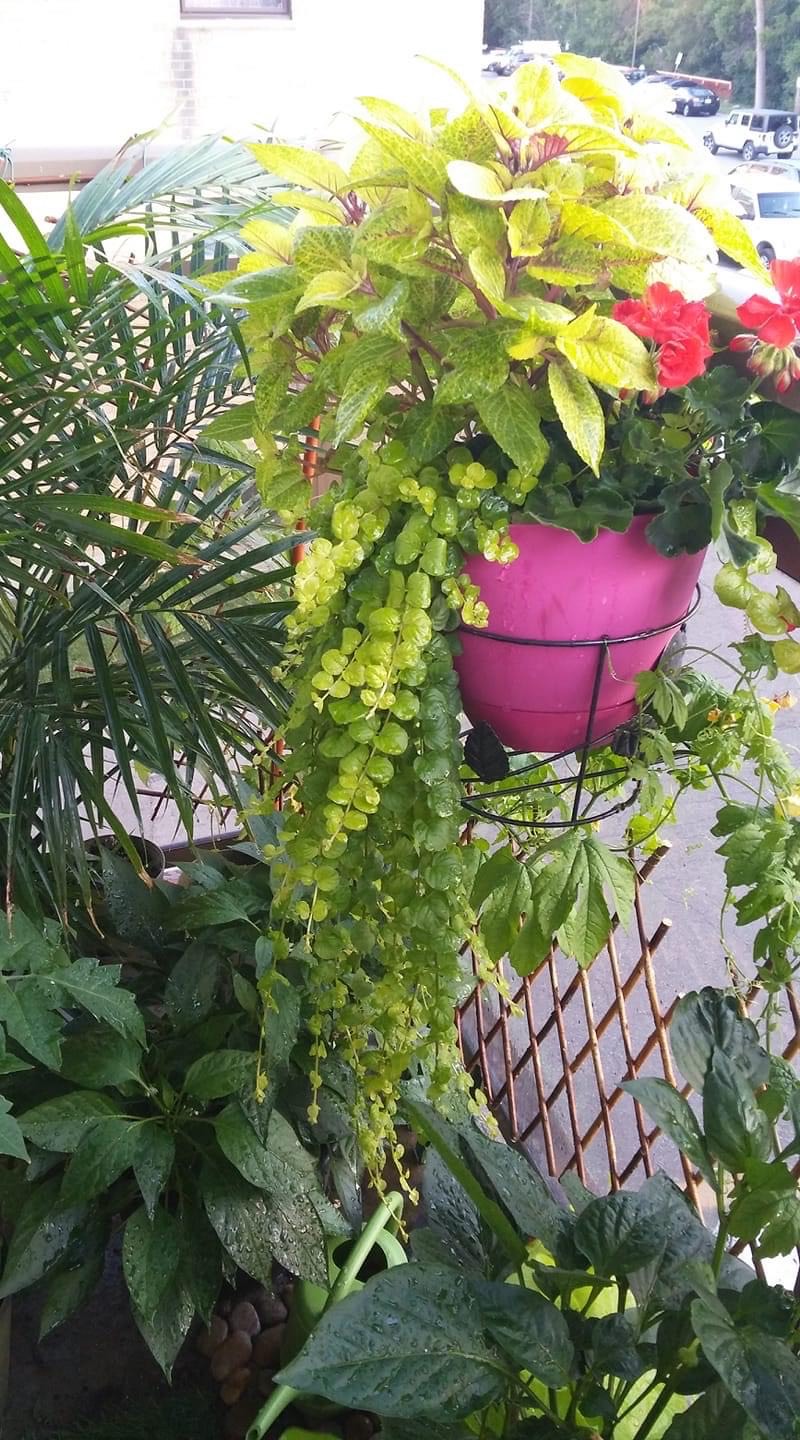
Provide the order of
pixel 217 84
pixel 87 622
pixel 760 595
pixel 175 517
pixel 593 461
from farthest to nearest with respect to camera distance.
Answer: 1. pixel 217 84
2. pixel 87 622
3. pixel 175 517
4. pixel 760 595
5. pixel 593 461

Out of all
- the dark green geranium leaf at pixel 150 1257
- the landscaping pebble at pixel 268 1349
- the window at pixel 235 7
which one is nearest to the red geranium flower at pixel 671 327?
the dark green geranium leaf at pixel 150 1257

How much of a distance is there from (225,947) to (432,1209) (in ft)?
1.41

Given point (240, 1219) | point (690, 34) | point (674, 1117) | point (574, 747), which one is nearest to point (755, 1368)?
point (674, 1117)

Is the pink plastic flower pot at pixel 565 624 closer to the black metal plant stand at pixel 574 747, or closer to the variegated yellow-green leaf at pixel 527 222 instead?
the black metal plant stand at pixel 574 747

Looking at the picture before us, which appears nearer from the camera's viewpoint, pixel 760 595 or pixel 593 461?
pixel 593 461

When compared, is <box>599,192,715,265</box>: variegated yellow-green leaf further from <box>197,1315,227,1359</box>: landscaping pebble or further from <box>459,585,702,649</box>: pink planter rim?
<box>197,1315,227,1359</box>: landscaping pebble

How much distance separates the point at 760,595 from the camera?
69cm

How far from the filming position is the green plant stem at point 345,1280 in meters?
0.94

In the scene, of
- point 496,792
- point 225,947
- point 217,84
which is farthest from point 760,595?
point 217,84

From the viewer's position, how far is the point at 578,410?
0.58m

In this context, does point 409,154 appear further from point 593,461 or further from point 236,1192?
point 236,1192

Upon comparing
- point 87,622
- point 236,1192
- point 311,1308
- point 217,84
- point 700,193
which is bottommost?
point 311,1308

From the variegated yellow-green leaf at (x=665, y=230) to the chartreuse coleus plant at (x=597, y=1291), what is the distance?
585mm

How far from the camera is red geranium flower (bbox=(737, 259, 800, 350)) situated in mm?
595
